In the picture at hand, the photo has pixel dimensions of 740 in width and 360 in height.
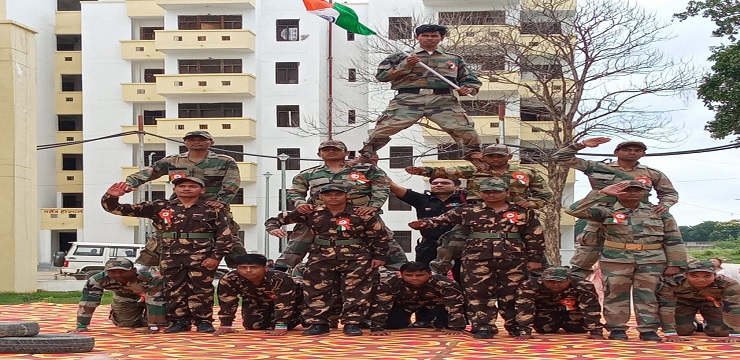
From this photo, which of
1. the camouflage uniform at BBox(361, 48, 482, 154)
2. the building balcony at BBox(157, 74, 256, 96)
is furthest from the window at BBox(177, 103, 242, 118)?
the camouflage uniform at BBox(361, 48, 482, 154)

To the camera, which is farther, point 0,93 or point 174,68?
point 174,68

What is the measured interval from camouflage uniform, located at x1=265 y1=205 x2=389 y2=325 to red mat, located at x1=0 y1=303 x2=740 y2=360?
26 centimetres

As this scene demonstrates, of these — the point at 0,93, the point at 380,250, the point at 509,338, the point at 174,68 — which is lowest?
the point at 509,338

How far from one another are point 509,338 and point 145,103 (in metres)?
25.1

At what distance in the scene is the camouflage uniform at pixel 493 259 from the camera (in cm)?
869

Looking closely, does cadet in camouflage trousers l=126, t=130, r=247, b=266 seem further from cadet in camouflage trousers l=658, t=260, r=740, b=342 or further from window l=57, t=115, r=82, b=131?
window l=57, t=115, r=82, b=131

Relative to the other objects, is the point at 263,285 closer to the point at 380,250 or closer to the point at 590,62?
the point at 380,250

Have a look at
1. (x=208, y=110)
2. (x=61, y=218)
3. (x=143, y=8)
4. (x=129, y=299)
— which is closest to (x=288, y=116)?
(x=208, y=110)

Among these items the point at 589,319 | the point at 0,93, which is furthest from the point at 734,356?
the point at 0,93

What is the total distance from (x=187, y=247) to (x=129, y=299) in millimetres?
827

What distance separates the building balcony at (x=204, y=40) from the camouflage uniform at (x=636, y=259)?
22.5 meters

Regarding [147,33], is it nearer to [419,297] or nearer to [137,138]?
[137,138]

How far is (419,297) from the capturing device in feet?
30.2

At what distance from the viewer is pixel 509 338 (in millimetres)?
8617
